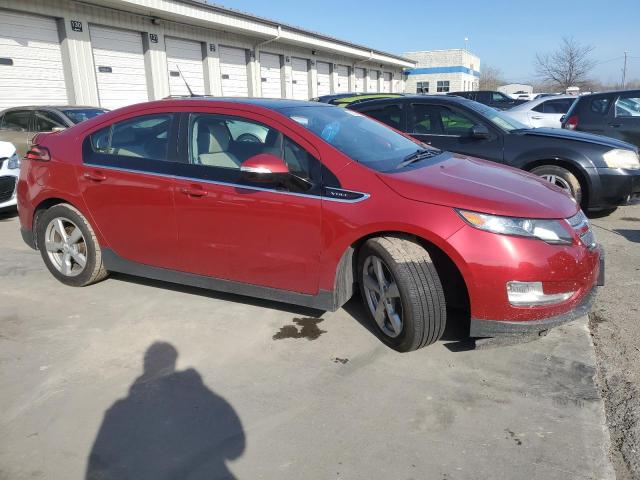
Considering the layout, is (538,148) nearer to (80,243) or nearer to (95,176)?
(95,176)

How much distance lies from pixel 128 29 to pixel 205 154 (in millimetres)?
14706

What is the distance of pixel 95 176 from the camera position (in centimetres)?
407

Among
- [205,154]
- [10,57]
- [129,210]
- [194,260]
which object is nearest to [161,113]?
[205,154]

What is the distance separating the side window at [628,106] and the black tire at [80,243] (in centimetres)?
866

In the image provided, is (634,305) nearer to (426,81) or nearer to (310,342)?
(310,342)

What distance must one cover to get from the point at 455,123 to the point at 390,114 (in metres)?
0.92

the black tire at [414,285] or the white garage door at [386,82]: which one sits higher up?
the white garage door at [386,82]

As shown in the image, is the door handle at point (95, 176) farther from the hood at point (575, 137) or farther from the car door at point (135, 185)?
the hood at point (575, 137)

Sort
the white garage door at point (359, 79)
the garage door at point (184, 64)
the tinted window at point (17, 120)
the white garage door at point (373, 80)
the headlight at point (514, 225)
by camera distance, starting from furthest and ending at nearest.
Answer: the white garage door at point (373, 80) < the white garage door at point (359, 79) < the garage door at point (184, 64) < the tinted window at point (17, 120) < the headlight at point (514, 225)

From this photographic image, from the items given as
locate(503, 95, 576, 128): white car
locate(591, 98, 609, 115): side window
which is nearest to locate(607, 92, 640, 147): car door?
locate(591, 98, 609, 115): side window

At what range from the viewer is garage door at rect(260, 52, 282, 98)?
22.8m

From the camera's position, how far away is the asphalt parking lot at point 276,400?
2348 millimetres

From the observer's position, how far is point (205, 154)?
3.71 m

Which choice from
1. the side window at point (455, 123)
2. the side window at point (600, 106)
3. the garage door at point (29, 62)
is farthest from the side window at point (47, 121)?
the side window at point (600, 106)
